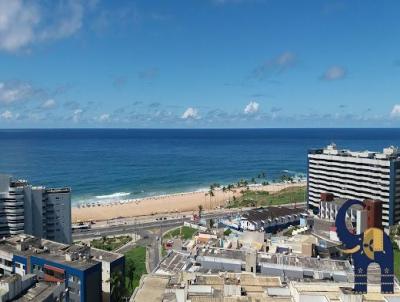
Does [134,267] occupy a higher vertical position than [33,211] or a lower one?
lower

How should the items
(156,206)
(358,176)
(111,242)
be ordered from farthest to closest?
(156,206) → (358,176) → (111,242)

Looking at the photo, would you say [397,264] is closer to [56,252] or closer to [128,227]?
[56,252]

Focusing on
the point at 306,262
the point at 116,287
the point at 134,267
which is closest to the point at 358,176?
the point at 306,262

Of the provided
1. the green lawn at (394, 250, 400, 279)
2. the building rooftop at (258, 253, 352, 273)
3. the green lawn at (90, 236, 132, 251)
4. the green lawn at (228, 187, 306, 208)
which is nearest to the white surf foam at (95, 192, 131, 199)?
the green lawn at (228, 187, 306, 208)

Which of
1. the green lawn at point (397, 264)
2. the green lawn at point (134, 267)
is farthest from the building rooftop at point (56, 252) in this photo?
the green lawn at point (397, 264)

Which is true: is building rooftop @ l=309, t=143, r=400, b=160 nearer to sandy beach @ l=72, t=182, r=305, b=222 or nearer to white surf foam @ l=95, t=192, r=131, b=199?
sandy beach @ l=72, t=182, r=305, b=222

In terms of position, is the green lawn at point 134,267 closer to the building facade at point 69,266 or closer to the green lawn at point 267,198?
the building facade at point 69,266
